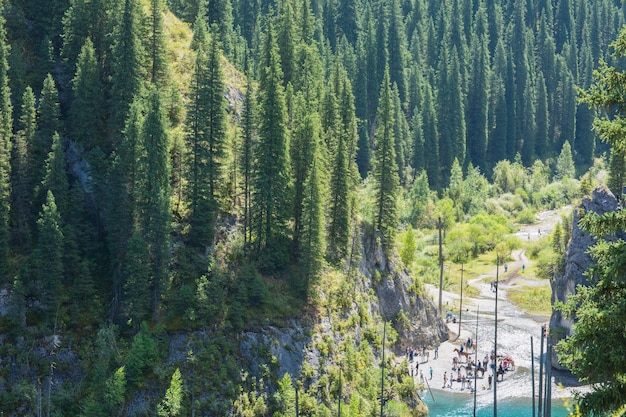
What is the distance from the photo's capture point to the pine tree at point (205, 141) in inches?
2867

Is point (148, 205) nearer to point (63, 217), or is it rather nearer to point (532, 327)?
point (63, 217)

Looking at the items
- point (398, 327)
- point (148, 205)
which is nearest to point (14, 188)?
point (148, 205)

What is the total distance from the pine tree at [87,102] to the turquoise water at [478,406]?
38383mm

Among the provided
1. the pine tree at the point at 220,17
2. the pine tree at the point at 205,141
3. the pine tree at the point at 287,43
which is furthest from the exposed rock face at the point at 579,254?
the pine tree at the point at 220,17

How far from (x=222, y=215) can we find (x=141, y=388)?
19.2 meters

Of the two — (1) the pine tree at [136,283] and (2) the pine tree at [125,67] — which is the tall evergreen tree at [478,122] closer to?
(2) the pine tree at [125,67]

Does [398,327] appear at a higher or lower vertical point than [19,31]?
lower

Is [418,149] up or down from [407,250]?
up

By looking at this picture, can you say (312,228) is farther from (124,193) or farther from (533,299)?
(533,299)

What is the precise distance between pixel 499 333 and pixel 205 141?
47116 mm

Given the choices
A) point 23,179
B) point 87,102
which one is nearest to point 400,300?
point 87,102

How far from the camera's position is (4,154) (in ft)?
233

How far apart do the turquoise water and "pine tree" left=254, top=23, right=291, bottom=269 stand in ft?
64.4

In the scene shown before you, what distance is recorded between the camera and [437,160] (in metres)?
173
